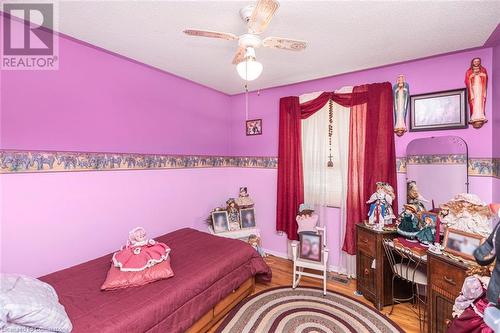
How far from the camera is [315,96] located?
3.71m

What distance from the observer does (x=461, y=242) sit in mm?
1981

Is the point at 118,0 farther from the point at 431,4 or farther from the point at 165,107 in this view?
the point at 431,4

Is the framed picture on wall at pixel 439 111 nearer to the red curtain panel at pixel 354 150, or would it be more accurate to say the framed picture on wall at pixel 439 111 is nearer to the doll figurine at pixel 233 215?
the red curtain panel at pixel 354 150

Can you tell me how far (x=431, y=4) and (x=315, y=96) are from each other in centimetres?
186

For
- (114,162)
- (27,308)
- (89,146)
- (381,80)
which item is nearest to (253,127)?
(381,80)

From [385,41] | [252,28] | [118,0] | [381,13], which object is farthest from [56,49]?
[385,41]

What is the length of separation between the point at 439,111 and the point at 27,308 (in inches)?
165

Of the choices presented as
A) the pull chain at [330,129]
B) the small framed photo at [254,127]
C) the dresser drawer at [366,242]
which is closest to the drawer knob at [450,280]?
the dresser drawer at [366,242]

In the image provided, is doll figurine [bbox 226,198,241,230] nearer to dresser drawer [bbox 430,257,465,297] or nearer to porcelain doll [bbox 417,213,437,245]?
porcelain doll [bbox 417,213,437,245]

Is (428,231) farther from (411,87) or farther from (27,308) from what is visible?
(27,308)

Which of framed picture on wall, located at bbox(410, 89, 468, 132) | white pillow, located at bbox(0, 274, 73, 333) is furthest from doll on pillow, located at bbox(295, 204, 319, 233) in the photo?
white pillow, located at bbox(0, 274, 73, 333)

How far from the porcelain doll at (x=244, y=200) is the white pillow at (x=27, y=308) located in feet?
9.13

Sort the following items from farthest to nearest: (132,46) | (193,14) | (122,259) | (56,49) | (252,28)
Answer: (132,46), (56,49), (122,259), (193,14), (252,28)

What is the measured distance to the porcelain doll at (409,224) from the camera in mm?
2605
